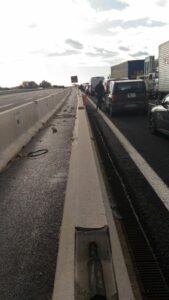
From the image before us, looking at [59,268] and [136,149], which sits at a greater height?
[59,268]

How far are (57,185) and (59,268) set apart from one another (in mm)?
4070

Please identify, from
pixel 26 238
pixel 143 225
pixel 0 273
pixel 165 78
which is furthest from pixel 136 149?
pixel 165 78

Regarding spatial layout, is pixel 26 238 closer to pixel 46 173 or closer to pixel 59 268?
pixel 59 268

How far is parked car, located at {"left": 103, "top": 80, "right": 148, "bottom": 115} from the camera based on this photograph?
24.3 metres

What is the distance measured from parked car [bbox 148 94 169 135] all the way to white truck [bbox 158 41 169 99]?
44.9 feet

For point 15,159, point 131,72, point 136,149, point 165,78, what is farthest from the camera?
point 131,72

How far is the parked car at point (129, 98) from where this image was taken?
24.3 m

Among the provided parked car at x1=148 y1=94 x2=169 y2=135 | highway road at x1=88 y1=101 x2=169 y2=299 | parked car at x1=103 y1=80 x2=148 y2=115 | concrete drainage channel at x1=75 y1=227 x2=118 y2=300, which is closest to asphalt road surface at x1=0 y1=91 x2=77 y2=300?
concrete drainage channel at x1=75 y1=227 x2=118 y2=300

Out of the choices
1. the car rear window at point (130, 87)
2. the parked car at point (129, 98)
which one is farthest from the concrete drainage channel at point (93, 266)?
the car rear window at point (130, 87)

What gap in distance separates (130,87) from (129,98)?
1.97 ft

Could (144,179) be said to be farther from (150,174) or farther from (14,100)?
(14,100)

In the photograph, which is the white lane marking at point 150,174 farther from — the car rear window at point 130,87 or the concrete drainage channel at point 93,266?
the car rear window at point 130,87

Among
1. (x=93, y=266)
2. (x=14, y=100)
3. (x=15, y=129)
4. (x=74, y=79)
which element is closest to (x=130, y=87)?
(x=15, y=129)

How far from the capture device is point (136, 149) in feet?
41.5
